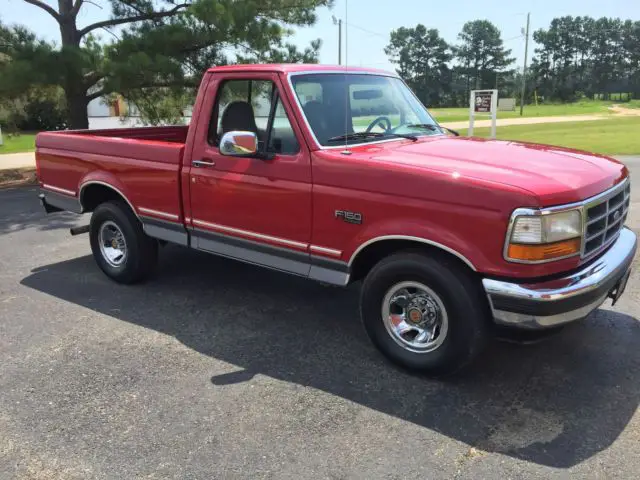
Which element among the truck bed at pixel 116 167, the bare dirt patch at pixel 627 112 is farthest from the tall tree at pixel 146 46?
the bare dirt patch at pixel 627 112

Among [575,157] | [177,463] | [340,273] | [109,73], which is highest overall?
[109,73]

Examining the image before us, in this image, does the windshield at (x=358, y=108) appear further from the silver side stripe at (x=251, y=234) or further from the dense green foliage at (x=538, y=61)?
the dense green foliage at (x=538, y=61)

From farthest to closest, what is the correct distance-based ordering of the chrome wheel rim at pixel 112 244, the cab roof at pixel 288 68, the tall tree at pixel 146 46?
the tall tree at pixel 146 46, the chrome wheel rim at pixel 112 244, the cab roof at pixel 288 68

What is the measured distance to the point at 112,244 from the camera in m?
5.75

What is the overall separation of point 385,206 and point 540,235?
943 mm

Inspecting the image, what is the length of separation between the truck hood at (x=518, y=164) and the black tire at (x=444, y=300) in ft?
1.90

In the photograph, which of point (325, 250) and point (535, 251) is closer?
point (535, 251)

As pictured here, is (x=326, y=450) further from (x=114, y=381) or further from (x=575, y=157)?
(x=575, y=157)

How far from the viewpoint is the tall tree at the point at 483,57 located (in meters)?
99.6

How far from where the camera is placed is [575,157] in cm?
398

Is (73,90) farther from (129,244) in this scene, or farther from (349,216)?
(349,216)

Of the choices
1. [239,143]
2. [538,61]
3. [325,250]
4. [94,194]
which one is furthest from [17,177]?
[538,61]

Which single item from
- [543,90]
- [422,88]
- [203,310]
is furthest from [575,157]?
[543,90]

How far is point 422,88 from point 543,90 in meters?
25.9
